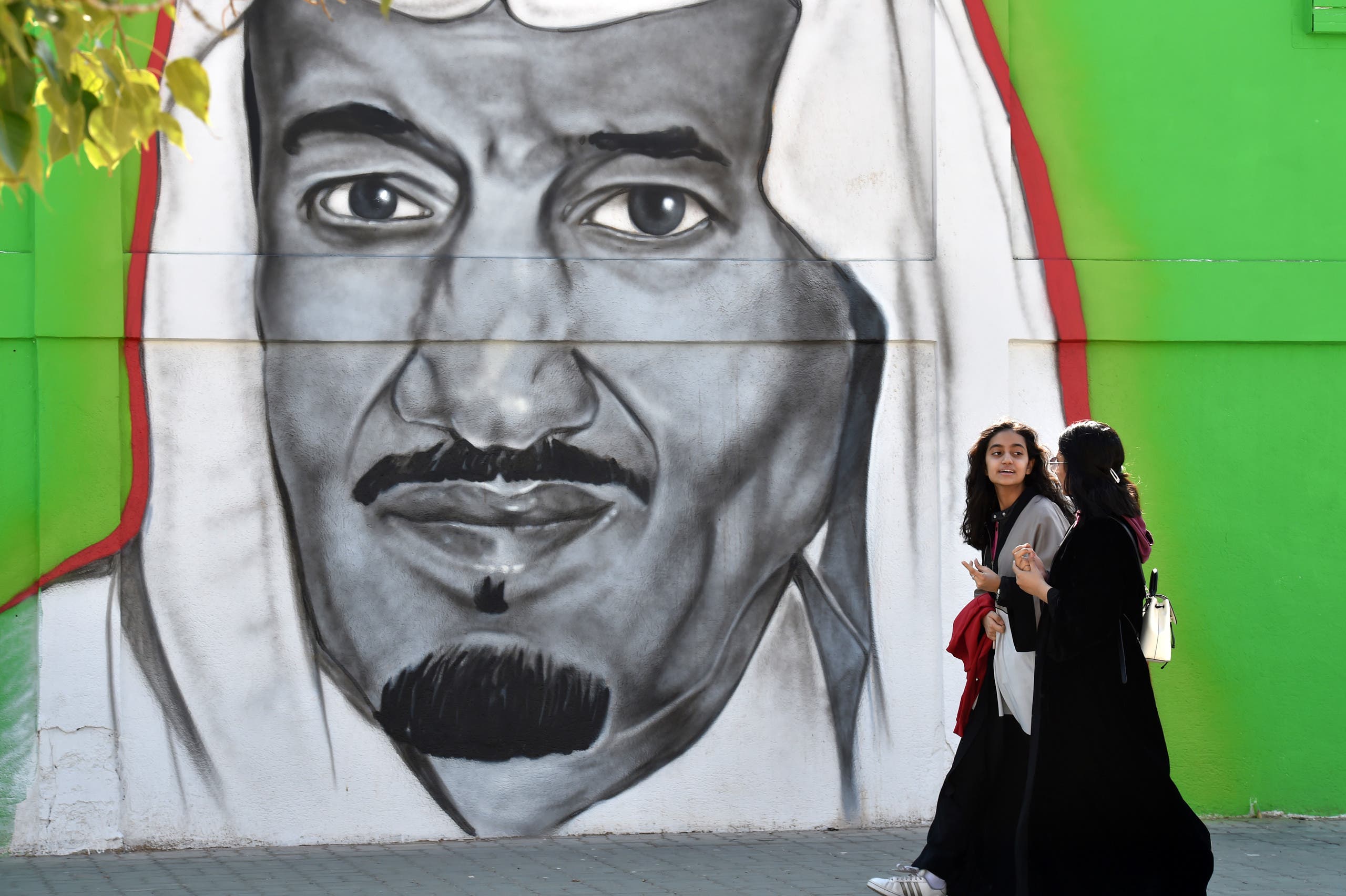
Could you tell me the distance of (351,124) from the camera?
6.50 meters

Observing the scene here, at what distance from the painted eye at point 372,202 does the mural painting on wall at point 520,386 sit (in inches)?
0.6

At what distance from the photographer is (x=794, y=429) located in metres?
6.70

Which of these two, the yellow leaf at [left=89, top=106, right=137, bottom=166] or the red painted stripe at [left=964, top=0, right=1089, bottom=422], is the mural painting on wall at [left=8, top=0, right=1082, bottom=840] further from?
the yellow leaf at [left=89, top=106, right=137, bottom=166]

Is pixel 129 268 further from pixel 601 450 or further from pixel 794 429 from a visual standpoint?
pixel 794 429

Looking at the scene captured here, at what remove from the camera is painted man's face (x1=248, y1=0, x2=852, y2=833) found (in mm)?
6414

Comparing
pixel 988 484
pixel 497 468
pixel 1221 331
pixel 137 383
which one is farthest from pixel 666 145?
pixel 1221 331

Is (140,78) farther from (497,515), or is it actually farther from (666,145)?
(666,145)

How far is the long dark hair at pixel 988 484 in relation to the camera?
5188 mm

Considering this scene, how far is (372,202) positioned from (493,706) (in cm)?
241

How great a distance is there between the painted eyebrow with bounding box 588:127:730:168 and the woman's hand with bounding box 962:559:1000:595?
254 cm

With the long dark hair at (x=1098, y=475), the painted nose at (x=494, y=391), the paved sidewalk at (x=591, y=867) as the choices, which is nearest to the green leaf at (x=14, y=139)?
the long dark hair at (x=1098, y=475)

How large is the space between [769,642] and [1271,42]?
389 centimetres

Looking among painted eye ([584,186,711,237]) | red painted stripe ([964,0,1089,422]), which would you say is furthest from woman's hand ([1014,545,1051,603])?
painted eye ([584,186,711,237])

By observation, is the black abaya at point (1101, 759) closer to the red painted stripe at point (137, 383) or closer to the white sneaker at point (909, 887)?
the white sneaker at point (909, 887)
